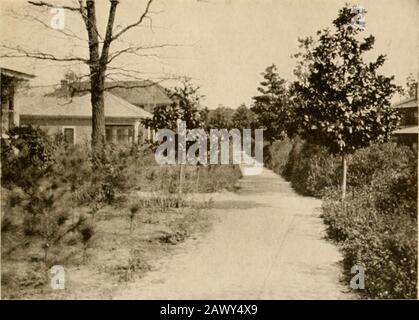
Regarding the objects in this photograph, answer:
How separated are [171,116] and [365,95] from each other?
523cm

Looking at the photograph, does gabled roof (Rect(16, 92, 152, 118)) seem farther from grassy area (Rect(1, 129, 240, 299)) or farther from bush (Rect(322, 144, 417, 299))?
bush (Rect(322, 144, 417, 299))

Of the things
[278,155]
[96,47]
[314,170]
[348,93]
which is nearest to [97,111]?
[96,47]

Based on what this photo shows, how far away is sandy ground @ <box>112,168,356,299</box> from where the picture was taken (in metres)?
6.40

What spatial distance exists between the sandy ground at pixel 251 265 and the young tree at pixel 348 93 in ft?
8.14

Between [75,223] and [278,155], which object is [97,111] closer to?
[75,223]

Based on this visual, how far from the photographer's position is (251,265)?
299 inches

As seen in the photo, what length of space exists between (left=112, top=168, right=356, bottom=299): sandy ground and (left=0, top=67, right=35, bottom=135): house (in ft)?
23.5

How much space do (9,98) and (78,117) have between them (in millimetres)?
15416

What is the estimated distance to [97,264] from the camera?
7.48 meters

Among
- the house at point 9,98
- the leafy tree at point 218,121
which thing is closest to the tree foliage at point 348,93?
the leafy tree at point 218,121

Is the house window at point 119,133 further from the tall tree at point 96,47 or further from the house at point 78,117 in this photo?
the tall tree at point 96,47

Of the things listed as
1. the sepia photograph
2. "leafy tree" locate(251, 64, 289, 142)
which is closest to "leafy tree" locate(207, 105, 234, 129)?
the sepia photograph

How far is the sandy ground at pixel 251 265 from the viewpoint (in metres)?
6.40
